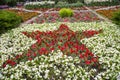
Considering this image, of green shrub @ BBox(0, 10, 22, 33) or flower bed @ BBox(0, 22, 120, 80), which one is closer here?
flower bed @ BBox(0, 22, 120, 80)

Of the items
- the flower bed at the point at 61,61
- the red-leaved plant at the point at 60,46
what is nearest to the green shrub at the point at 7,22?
the red-leaved plant at the point at 60,46

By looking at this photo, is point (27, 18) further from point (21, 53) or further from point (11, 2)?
point (11, 2)

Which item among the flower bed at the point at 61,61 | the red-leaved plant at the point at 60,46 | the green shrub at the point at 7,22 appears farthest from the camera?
the green shrub at the point at 7,22

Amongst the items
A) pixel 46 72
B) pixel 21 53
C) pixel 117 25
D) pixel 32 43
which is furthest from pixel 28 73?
pixel 117 25

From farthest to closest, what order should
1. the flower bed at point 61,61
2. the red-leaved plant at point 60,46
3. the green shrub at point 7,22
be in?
the green shrub at point 7,22
the red-leaved plant at point 60,46
the flower bed at point 61,61

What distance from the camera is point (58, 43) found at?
8.69 meters

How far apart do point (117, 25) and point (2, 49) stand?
5.63m

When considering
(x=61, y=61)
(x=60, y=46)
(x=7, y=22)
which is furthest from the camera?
(x=7, y=22)

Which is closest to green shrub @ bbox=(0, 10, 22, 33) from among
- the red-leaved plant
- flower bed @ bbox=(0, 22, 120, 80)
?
the red-leaved plant

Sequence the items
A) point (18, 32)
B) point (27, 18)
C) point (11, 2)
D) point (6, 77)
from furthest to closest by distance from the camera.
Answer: point (11, 2) → point (27, 18) → point (18, 32) → point (6, 77)

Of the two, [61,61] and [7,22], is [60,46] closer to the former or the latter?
[61,61]

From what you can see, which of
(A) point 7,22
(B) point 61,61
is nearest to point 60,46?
(B) point 61,61

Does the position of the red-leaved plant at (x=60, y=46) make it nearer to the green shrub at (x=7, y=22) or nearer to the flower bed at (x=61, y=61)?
the flower bed at (x=61, y=61)

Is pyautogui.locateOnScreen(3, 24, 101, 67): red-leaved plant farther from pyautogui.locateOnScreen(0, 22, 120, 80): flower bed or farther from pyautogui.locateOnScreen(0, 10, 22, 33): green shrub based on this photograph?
pyautogui.locateOnScreen(0, 10, 22, 33): green shrub
